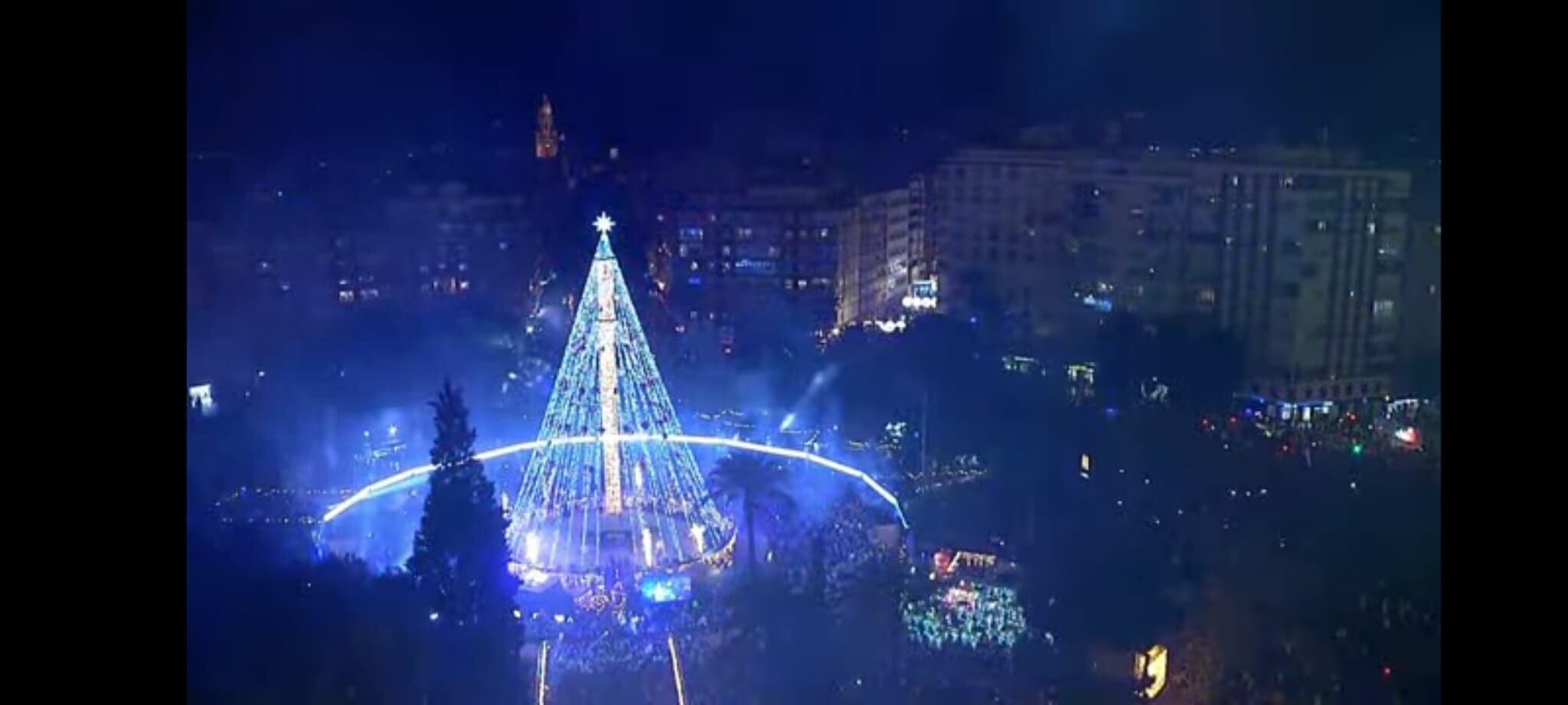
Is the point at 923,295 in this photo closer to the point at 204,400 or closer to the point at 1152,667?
the point at 1152,667

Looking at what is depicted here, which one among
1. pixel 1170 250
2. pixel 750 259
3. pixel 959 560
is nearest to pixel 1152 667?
pixel 959 560

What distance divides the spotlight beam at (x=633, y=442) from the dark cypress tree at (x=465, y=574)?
0.18 metres

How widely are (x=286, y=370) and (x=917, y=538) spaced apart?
2.09 metres

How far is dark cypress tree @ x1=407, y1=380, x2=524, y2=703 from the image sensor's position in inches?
126

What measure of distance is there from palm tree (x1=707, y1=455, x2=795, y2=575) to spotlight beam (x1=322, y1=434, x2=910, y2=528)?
186 mm

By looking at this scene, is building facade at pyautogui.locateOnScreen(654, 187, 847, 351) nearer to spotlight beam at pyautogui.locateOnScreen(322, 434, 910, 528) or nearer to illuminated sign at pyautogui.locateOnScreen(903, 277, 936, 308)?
illuminated sign at pyautogui.locateOnScreen(903, 277, 936, 308)

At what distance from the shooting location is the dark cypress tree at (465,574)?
3191 millimetres

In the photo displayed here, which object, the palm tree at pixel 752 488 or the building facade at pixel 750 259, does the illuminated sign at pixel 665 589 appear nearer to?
the palm tree at pixel 752 488

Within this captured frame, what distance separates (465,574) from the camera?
3.42 m

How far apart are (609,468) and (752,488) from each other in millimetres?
432

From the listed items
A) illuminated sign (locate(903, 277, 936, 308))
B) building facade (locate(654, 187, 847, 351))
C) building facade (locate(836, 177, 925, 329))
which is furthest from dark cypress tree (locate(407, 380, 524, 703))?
illuminated sign (locate(903, 277, 936, 308))

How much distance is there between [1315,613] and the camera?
3.40m

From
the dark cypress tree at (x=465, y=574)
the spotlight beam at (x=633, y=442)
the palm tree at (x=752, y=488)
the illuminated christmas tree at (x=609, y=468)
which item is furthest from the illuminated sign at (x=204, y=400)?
the palm tree at (x=752, y=488)
